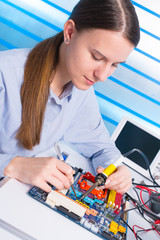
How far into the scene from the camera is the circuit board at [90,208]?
73cm

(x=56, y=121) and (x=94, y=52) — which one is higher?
(x=94, y=52)

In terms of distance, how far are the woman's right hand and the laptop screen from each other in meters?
0.78

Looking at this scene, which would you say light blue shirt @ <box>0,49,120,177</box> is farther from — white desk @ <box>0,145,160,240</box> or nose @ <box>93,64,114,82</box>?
nose @ <box>93,64,114,82</box>

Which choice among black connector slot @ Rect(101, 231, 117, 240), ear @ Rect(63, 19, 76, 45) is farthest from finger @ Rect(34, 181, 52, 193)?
ear @ Rect(63, 19, 76, 45)

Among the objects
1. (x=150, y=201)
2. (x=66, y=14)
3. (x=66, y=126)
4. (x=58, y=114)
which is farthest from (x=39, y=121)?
(x=66, y=14)

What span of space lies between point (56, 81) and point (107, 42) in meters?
0.41

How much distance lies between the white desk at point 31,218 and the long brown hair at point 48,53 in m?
0.28

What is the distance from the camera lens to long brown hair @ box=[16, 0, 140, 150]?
839 millimetres

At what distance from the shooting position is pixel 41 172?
79cm

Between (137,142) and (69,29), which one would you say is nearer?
(69,29)

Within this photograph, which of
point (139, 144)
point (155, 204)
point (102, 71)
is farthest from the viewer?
point (139, 144)

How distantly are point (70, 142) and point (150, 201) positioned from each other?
55 cm

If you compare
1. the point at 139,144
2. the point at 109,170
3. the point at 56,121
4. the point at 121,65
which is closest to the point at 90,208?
the point at 109,170

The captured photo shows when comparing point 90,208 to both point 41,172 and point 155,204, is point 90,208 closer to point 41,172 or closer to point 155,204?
point 41,172
